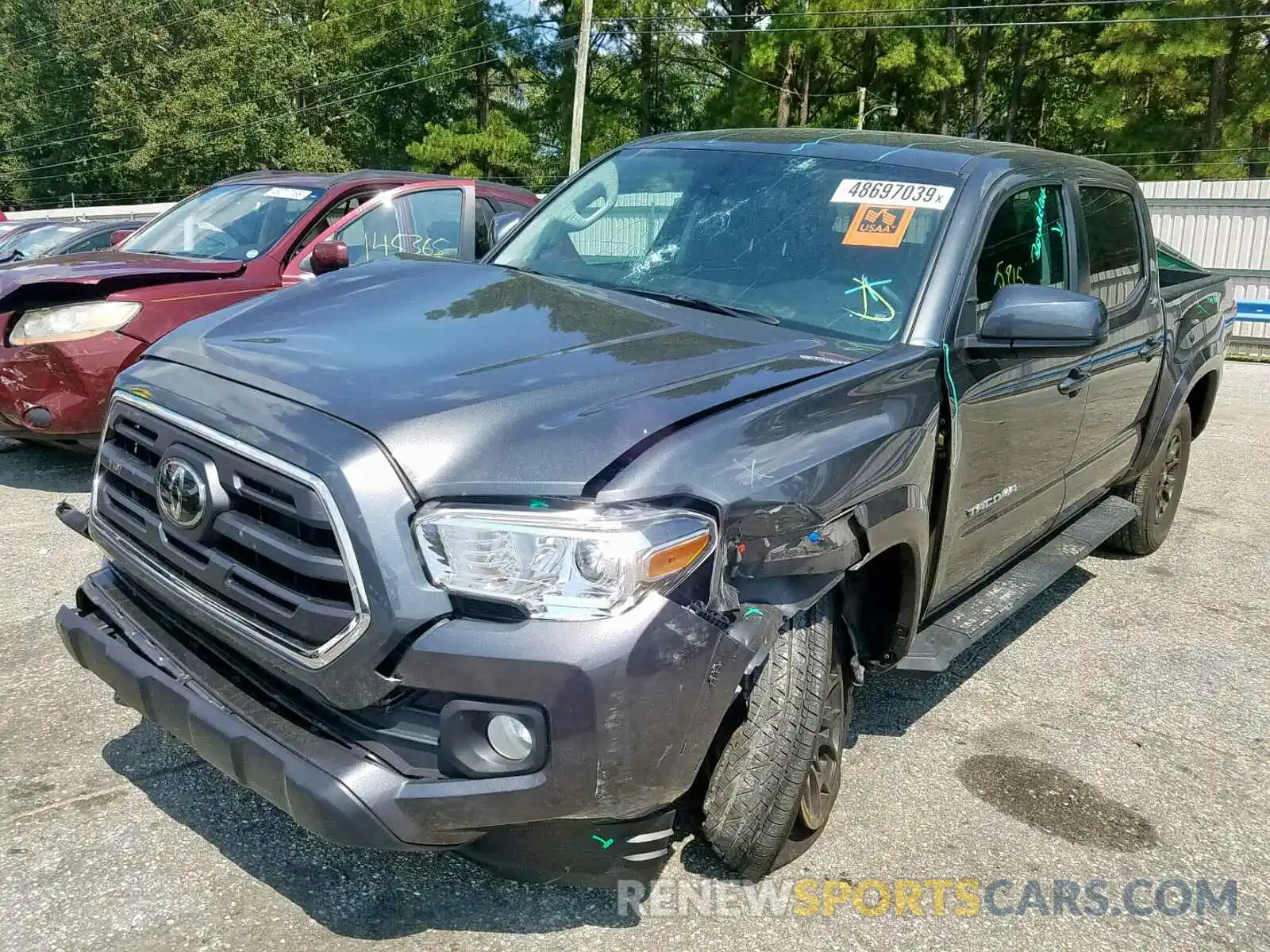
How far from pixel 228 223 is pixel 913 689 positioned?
16.9 feet

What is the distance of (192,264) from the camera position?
6.03m

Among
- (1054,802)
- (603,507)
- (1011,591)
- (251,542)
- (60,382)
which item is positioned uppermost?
(603,507)

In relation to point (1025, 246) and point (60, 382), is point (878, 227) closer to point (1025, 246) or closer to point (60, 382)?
point (1025, 246)

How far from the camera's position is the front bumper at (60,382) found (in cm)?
532

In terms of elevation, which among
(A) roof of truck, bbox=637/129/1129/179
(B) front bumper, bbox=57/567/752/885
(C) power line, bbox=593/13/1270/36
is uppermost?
(C) power line, bbox=593/13/1270/36

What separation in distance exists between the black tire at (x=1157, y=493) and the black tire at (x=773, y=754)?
3.27 metres

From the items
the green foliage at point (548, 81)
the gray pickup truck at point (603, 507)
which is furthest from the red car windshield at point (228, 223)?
the green foliage at point (548, 81)

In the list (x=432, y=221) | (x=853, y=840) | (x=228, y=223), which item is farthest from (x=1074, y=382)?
(x=228, y=223)

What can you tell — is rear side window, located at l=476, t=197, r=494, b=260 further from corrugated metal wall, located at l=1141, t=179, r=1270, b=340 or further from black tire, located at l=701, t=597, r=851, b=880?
corrugated metal wall, located at l=1141, t=179, r=1270, b=340

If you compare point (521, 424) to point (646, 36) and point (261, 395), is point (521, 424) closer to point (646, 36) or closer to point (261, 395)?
point (261, 395)

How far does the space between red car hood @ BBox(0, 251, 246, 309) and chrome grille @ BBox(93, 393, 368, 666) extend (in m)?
3.36

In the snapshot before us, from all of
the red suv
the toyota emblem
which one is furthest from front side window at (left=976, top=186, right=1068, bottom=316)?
the red suv

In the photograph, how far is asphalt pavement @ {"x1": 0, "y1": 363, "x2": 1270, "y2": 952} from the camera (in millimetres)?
2508

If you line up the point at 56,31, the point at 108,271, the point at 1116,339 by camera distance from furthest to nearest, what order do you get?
the point at 56,31
the point at 108,271
the point at 1116,339
